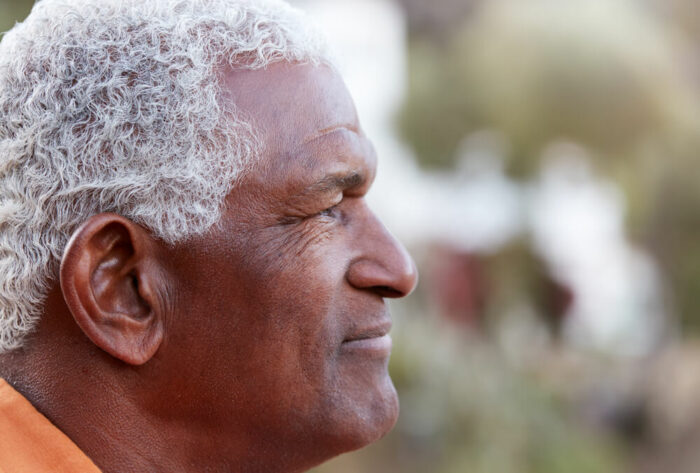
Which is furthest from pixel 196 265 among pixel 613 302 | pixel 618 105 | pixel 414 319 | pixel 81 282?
pixel 613 302

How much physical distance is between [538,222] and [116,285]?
30.0ft

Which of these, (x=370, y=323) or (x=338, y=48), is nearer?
(x=370, y=323)

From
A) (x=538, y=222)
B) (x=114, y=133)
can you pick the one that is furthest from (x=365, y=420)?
(x=538, y=222)

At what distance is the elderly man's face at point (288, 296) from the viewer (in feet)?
5.99

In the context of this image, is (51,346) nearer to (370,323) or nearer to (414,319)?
(370,323)

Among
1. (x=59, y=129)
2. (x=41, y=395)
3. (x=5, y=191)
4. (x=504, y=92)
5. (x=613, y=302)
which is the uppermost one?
(x=59, y=129)

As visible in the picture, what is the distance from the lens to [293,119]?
1882 millimetres

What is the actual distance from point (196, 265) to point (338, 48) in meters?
0.70

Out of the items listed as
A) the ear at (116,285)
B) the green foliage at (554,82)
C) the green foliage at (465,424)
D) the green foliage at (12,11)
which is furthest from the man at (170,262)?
the green foliage at (554,82)

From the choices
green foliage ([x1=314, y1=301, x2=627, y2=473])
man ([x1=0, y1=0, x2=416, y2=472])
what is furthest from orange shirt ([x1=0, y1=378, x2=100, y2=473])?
green foliage ([x1=314, y1=301, x2=627, y2=473])

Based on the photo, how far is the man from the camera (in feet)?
5.90

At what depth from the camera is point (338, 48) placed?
2.21 metres

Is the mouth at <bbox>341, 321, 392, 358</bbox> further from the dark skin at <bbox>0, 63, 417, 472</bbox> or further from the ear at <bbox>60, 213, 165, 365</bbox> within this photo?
the ear at <bbox>60, 213, 165, 365</bbox>

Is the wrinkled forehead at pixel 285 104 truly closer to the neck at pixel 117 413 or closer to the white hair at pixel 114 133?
the white hair at pixel 114 133
